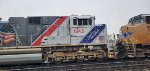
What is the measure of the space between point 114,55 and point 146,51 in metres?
2.45

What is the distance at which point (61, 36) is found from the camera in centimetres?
1878

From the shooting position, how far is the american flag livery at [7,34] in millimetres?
17719

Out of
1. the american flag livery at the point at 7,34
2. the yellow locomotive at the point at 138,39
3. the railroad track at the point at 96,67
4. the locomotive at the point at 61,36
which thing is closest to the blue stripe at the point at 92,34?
the locomotive at the point at 61,36

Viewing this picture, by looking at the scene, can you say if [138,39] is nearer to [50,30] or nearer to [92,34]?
[92,34]

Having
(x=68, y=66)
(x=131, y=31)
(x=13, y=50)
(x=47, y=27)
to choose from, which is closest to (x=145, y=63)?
(x=131, y=31)

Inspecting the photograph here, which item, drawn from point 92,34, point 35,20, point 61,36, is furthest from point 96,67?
point 35,20

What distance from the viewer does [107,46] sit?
19000 mm

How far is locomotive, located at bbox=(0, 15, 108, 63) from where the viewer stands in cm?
1825

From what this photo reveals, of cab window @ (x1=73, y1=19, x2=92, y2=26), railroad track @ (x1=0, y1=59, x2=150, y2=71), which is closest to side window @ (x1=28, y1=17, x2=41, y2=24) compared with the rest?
cab window @ (x1=73, y1=19, x2=92, y2=26)

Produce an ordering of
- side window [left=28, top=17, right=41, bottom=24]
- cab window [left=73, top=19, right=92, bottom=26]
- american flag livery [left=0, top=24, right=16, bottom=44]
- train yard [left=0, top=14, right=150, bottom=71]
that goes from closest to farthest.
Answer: train yard [left=0, top=14, right=150, bottom=71] < american flag livery [left=0, top=24, right=16, bottom=44] < side window [left=28, top=17, right=41, bottom=24] < cab window [left=73, top=19, right=92, bottom=26]

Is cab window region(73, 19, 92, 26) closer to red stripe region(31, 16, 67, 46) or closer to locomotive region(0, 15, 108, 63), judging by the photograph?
locomotive region(0, 15, 108, 63)

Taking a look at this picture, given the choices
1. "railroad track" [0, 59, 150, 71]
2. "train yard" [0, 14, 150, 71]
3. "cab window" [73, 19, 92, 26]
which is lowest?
"railroad track" [0, 59, 150, 71]

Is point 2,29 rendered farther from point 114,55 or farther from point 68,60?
point 114,55

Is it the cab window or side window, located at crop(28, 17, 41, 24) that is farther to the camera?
the cab window
